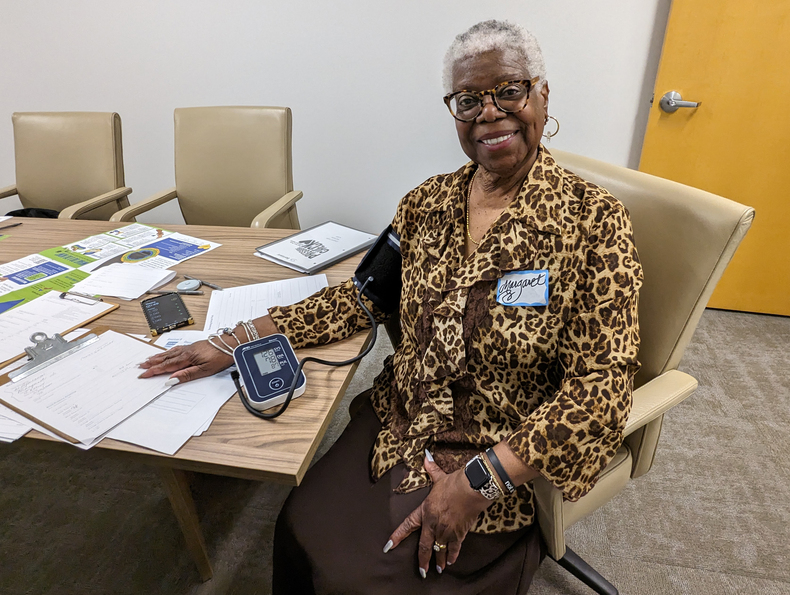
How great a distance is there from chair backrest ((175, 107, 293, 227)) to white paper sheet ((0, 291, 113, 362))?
96 cm

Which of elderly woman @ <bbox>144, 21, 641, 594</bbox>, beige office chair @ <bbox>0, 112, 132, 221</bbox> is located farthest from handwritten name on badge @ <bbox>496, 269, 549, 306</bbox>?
beige office chair @ <bbox>0, 112, 132, 221</bbox>

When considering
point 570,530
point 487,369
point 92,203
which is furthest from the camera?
point 92,203

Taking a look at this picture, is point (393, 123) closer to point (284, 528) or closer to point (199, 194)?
point (199, 194)

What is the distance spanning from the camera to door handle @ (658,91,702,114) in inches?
82.1

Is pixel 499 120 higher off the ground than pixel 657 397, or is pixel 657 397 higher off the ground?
pixel 499 120

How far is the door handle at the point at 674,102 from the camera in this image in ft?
6.84

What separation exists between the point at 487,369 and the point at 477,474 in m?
0.19

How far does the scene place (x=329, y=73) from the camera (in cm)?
250

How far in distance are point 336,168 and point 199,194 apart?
863 mm

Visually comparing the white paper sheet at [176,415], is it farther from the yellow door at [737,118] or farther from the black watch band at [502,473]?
the yellow door at [737,118]

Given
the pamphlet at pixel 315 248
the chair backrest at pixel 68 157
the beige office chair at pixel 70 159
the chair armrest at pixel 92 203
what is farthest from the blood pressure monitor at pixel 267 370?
the chair backrest at pixel 68 157

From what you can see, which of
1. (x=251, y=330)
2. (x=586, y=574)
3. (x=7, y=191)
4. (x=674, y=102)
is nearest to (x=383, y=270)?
(x=251, y=330)

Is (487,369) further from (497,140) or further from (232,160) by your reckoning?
(232,160)

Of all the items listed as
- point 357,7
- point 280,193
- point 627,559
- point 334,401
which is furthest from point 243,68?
point 627,559
